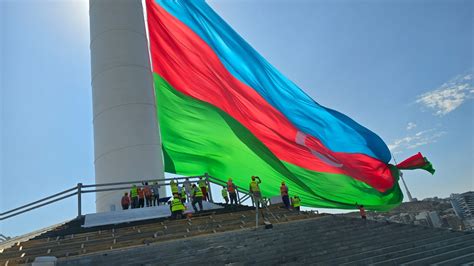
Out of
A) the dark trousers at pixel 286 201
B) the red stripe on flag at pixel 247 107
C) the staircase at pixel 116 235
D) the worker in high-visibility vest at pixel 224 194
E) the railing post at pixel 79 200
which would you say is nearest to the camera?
the staircase at pixel 116 235

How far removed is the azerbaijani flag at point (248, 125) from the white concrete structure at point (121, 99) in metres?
1.94

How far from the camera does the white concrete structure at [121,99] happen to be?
2202 cm

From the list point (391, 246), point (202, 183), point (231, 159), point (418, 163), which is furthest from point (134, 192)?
point (418, 163)

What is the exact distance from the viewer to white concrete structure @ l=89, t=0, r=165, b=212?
72.2ft

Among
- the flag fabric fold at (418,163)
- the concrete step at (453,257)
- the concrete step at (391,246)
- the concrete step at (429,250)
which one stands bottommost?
the concrete step at (453,257)

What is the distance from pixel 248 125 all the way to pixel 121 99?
8997mm

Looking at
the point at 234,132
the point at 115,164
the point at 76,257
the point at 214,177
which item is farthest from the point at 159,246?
the point at 115,164

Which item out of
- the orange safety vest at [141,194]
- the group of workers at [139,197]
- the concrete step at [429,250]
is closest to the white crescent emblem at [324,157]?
the concrete step at [429,250]

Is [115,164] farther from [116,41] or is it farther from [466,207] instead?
[466,207]

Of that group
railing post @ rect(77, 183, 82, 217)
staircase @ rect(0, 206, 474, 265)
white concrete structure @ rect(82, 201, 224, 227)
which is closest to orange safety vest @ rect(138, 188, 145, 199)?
white concrete structure @ rect(82, 201, 224, 227)

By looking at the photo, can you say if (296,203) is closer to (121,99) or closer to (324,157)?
(324,157)

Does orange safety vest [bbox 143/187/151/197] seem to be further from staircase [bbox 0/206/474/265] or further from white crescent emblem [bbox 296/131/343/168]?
white crescent emblem [bbox 296/131/343/168]

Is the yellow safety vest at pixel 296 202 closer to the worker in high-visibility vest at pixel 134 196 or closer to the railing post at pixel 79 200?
the worker in high-visibility vest at pixel 134 196

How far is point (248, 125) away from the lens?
18.4 meters
